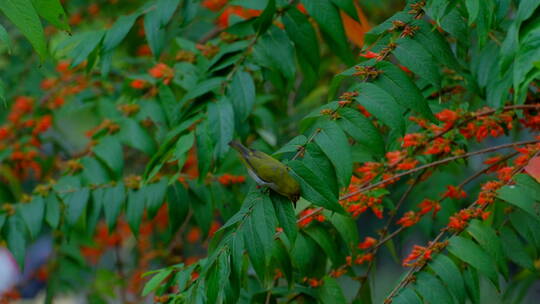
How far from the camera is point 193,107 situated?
2.34 metres

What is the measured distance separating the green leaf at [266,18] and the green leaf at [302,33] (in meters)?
0.07

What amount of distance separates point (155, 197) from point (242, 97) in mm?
516

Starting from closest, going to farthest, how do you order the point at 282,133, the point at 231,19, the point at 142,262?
the point at 231,19
the point at 282,133
the point at 142,262

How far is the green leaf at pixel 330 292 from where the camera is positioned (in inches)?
78.7

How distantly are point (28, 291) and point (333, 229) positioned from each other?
6.40 metres

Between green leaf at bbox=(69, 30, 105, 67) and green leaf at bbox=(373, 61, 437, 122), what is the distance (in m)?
1.14

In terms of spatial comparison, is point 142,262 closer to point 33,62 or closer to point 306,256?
point 33,62

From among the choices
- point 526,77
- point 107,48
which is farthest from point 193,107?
point 526,77

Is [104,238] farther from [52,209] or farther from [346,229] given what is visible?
[346,229]

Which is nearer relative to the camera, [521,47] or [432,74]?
[521,47]

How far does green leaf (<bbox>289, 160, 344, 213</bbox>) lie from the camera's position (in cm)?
166

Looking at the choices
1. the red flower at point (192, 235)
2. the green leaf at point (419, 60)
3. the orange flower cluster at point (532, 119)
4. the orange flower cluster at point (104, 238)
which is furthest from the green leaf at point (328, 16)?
the orange flower cluster at point (104, 238)

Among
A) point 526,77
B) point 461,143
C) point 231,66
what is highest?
point 231,66

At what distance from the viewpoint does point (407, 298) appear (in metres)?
1.77
